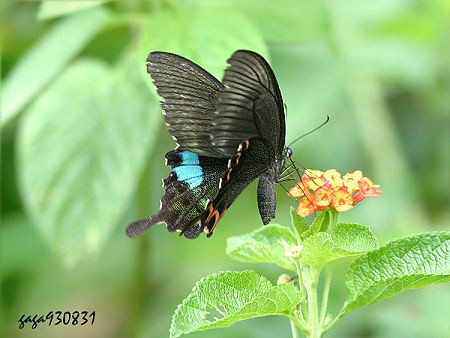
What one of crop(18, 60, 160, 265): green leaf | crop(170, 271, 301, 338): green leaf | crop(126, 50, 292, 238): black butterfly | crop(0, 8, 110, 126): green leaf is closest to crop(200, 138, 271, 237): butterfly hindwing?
crop(126, 50, 292, 238): black butterfly

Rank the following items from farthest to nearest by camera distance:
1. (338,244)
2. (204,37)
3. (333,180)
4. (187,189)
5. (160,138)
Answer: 1. (160,138)
2. (204,37)
3. (187,189)
4. (333,180)
5. (338,244)

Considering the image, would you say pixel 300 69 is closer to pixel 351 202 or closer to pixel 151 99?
pixel 151 99

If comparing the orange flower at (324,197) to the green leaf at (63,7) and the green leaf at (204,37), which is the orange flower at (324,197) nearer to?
the green leaf at (204,37)

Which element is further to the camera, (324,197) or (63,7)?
(63,7)

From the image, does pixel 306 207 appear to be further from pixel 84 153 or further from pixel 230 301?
pixel 84 153

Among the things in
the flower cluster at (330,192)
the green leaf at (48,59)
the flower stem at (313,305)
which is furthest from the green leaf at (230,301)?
the green leaf at (48,59)

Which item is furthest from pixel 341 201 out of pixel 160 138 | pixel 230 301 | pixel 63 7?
pixel 160 138
